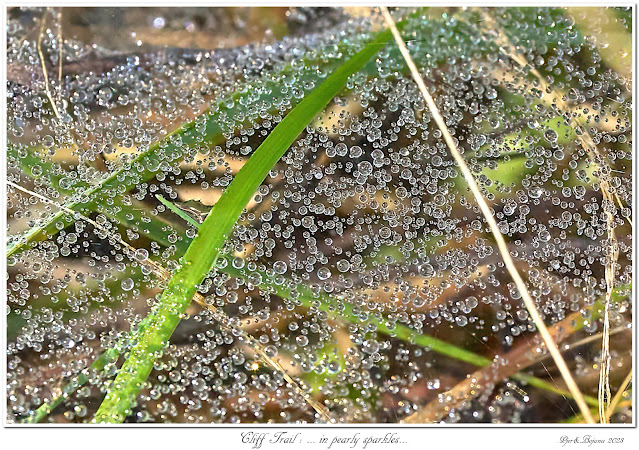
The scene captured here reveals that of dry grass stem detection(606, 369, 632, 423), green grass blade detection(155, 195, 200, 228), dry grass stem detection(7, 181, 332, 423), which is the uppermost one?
green grass blade detection(155, 195, 200, 228)

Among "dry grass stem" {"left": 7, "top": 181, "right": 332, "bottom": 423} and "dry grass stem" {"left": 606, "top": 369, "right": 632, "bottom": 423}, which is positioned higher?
"dry grass stem" {"left": 7, "top": 181, "right": 332, "bottom": 423}

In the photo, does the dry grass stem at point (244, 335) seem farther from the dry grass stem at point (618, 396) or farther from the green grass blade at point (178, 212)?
the dry grass stem at point (618, 396)

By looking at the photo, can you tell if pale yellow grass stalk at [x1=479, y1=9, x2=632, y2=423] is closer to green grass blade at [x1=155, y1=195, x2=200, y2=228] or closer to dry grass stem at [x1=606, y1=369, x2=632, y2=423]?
dry grass stem at [x1=606, y1=369, x2=632, y2=423]

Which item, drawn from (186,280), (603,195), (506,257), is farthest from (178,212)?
(603,195)

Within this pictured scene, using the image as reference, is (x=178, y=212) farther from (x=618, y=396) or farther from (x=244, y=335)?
(x=618, y=396)

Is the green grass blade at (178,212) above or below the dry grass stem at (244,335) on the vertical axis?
above

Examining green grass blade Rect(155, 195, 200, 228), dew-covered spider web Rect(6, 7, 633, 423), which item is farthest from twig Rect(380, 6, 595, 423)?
green grass blade Rect(155, 195, 200, 228)

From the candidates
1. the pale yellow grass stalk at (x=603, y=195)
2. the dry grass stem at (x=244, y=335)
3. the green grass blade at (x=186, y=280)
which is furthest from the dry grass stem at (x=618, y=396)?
the green grass blade at (x=186, y=280)

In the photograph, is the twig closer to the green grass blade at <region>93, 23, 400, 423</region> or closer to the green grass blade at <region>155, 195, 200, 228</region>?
the green grass blade at <region>93, 23, 400, 423</region>

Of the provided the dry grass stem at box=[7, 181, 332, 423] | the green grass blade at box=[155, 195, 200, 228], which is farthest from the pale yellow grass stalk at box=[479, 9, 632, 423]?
the green grass blade at box=[155, 195, 200, 228]
